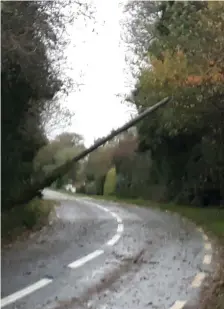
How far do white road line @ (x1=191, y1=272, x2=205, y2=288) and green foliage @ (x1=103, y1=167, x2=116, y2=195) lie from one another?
4305 cm

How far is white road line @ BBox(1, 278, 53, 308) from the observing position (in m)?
7.81

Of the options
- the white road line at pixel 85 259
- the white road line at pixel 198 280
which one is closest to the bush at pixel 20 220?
the white road line at pixel 85 259

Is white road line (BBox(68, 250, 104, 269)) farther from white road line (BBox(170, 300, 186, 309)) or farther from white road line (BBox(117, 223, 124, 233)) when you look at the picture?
white road line (BBox(117, 223, 124, 233))

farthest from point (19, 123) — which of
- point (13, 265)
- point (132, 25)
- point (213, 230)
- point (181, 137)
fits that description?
point (181, 137)

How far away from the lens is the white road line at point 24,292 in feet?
25.6

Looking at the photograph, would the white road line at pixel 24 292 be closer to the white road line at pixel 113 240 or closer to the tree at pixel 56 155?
the white road line at pixel 113 240

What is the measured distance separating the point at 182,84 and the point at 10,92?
6447 mm

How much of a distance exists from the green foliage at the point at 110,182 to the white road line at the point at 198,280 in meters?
43.1

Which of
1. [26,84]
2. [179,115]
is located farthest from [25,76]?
[179,115]

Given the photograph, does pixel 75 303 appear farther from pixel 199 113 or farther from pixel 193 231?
pixel 199 113

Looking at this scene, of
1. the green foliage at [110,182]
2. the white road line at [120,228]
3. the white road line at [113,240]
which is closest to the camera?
the white road line at [113,240]

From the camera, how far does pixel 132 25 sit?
29562 mm

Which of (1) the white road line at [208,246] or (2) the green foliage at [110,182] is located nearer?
(1) the white road line at [208,246]

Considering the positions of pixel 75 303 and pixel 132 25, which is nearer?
pixel 75 303
